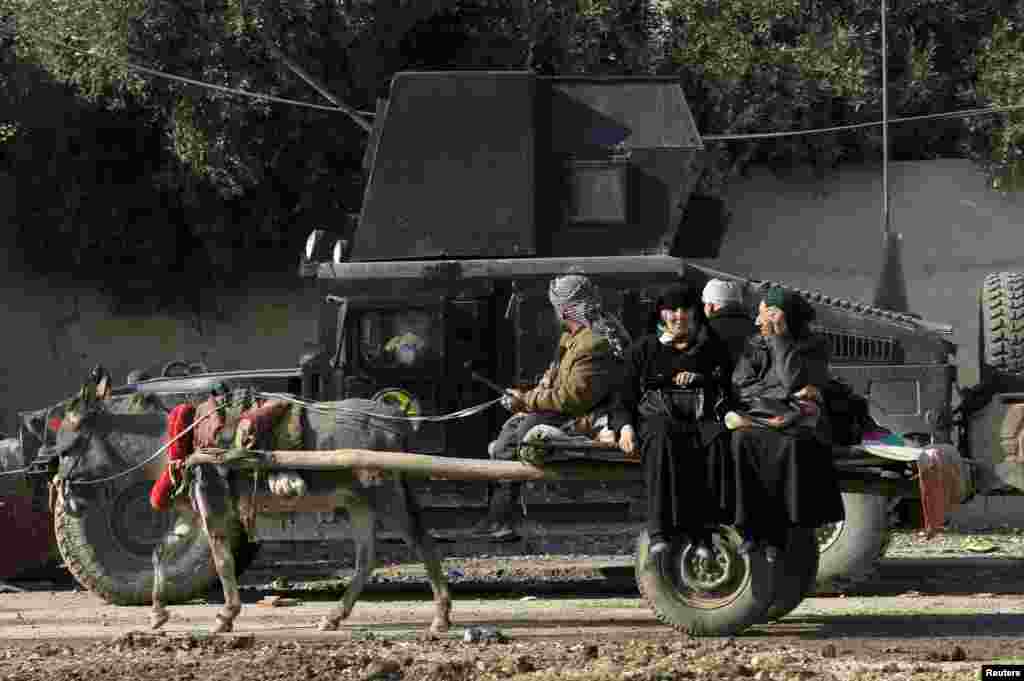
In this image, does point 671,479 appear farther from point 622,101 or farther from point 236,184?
point 236,184

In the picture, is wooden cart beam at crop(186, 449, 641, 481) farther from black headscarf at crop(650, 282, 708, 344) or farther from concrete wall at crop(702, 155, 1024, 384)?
concrete wall at crop(702, 155, 1024, 384)

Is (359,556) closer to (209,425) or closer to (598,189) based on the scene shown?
(209,425)

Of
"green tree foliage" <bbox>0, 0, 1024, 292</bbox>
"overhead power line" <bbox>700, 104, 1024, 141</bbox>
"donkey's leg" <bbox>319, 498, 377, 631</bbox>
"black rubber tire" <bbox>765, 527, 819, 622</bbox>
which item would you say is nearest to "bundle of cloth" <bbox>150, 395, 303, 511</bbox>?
"donkey's leg" <bbox>319, 498, 377, 631</bbox>

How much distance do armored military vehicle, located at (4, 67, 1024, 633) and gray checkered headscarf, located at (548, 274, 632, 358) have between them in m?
1.27

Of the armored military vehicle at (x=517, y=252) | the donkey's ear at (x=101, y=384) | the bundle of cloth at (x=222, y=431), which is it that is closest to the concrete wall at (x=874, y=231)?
the armored military vehicle at (x=517, y=252)

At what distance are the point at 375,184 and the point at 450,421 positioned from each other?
5.97ft

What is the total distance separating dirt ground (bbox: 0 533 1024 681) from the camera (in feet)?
30.5

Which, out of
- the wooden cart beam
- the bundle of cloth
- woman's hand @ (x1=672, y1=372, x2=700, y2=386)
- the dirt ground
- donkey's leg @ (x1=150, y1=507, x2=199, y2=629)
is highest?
woman's hand @ (x1=672, y1=372, x2=700, y2=386)

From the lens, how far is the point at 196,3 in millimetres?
20875

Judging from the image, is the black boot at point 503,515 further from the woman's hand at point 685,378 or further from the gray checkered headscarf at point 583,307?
the woman's hand at point 685,378

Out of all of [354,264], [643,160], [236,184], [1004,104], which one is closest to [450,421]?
[354,264]

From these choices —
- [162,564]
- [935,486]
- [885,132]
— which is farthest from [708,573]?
[885,132]

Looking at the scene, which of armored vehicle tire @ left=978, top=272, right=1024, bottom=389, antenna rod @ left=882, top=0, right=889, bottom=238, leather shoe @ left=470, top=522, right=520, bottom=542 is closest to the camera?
leather shoe @ left=470, top=522, right=520, bottom=542

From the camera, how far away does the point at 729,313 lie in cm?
1223
